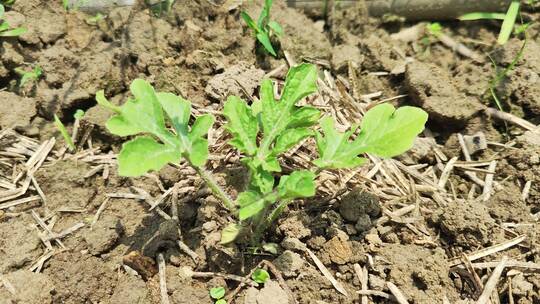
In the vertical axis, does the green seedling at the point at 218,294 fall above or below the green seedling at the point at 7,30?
below

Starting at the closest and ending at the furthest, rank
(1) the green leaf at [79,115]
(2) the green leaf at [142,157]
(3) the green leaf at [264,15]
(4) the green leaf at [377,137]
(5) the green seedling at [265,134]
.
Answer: (2) the green leaf at [142,157]
(5) the green seedling at [265,134]
(4) the green leaf at [377,137]
(1) the green leaf at [79,115]
(3) the green leaf at [264,15]

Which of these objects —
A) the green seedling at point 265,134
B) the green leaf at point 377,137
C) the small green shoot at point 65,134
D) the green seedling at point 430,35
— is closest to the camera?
the green seedling at point 265,134

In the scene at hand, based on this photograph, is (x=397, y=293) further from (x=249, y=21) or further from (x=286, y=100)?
(x=249, y=21)

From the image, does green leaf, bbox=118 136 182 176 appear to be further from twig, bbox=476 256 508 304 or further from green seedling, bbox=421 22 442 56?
green seedling, bbox=421 22 442 56

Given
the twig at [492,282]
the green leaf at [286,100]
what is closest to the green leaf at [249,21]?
the green leaf at [286,100]

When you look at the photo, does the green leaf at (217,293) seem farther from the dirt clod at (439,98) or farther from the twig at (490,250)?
the dirt clod at (439,98)

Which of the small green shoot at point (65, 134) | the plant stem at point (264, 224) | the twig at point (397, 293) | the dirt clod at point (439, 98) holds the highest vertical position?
the dirt clod at point (439, 98)

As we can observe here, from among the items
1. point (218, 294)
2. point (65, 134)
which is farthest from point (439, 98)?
point (65, 134)
